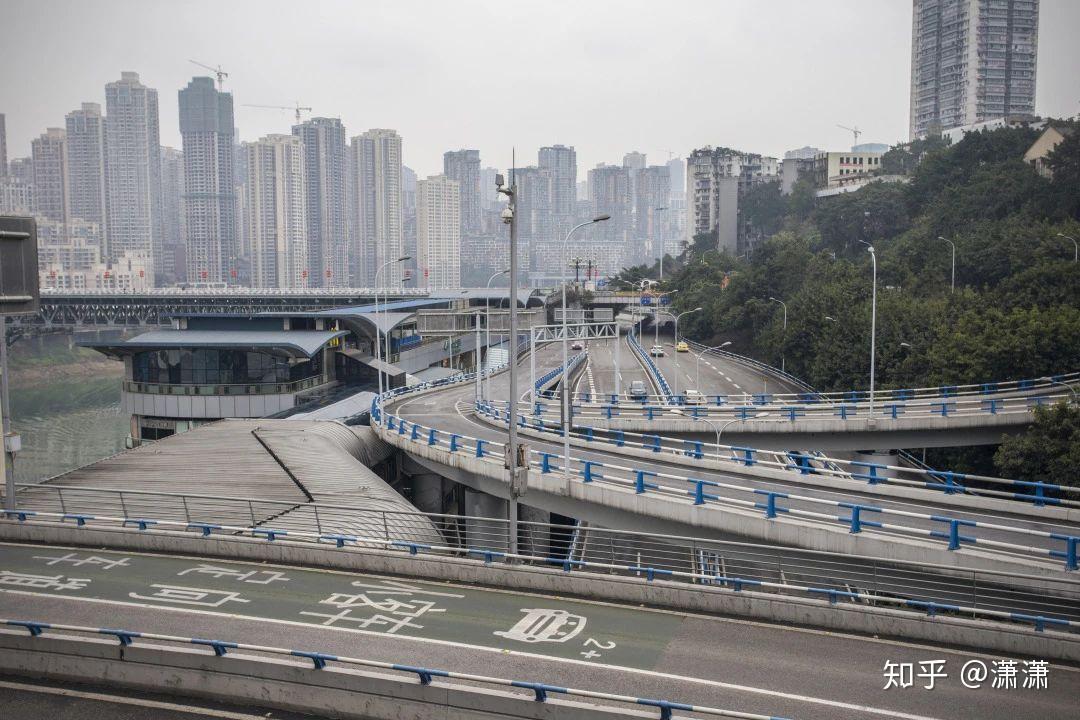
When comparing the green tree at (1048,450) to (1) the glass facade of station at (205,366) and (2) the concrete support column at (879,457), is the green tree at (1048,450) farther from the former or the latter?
(1) the glass facade of station at (205,366)

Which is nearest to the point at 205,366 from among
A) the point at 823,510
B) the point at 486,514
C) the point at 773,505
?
the point at 486,514

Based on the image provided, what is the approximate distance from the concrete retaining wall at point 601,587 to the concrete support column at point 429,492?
21.3m

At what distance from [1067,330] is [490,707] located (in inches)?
1751

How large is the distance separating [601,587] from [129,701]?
26.1 ft

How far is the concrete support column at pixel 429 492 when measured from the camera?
4062 centimetres

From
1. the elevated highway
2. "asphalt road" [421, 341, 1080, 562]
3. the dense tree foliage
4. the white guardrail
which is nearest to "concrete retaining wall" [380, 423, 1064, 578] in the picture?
the elevated highway

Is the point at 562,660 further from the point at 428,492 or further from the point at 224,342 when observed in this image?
the point at 224,342

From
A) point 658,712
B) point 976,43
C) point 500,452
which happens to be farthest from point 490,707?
point 976,43

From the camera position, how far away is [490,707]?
1187 cm

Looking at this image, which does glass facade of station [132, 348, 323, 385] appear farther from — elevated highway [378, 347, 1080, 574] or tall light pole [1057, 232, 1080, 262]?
tall light pole [1057, 232, 1080, 262]

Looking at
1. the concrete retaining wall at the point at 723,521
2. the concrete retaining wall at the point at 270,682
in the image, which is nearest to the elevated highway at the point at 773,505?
the concrete retaining wall at the point at 723,521

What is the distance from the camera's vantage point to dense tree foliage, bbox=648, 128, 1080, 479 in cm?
4825

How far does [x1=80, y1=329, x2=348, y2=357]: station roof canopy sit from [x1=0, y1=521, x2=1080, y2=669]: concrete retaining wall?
38.8 m

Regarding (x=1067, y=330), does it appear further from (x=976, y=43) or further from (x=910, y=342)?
(x=976, y=43)
